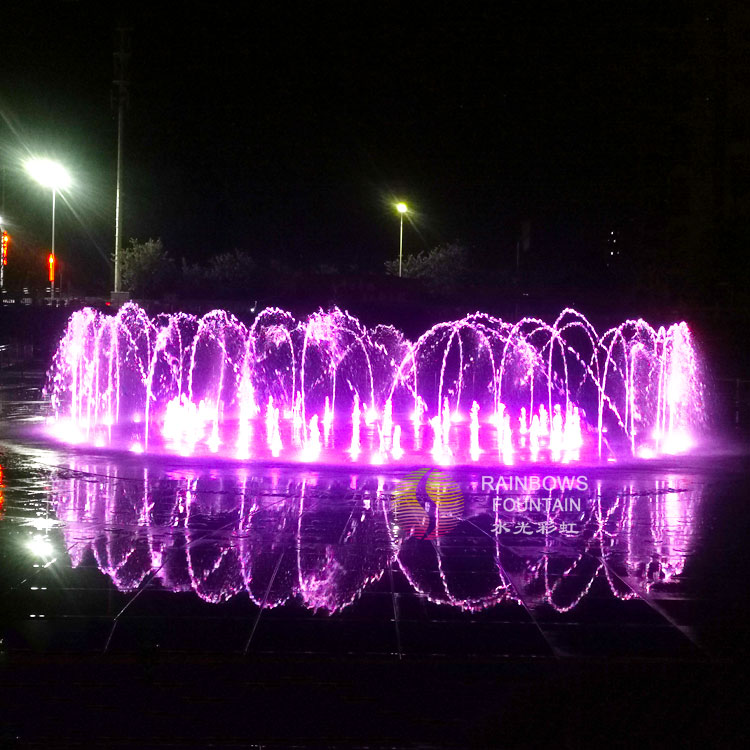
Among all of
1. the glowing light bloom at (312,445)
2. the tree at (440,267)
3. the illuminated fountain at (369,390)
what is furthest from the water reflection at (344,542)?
the tree at (440,267)

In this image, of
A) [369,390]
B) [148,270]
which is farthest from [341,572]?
[148,270]

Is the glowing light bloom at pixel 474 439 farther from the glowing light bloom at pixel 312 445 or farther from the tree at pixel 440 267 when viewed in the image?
the tree at pixel 440 267

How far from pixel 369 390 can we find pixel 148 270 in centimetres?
3645

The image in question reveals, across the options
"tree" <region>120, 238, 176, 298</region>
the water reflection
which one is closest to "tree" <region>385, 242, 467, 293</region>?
"tree" <region>120, 238, 176, 298</region>

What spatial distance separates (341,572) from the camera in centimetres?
724

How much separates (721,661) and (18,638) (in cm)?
418

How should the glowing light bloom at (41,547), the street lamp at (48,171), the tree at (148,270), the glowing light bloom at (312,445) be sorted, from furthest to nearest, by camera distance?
the tree at (148,270) < the street lamp at (48,171) < the glowing light bloom at (312,445) < the glowing light bloom at (41,547)

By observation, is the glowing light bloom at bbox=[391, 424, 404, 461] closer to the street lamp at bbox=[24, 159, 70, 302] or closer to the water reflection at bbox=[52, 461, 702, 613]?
the water reflection at bbox=[52, 461, 702, 613]

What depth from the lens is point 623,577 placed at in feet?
23.5

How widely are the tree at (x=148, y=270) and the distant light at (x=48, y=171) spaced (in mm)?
17632

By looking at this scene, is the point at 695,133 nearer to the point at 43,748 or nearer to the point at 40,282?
the point at 40,282

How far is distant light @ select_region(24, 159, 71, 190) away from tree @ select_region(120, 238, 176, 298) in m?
17.6

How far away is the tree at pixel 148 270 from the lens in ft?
197

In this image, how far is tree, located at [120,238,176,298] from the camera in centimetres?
6003
